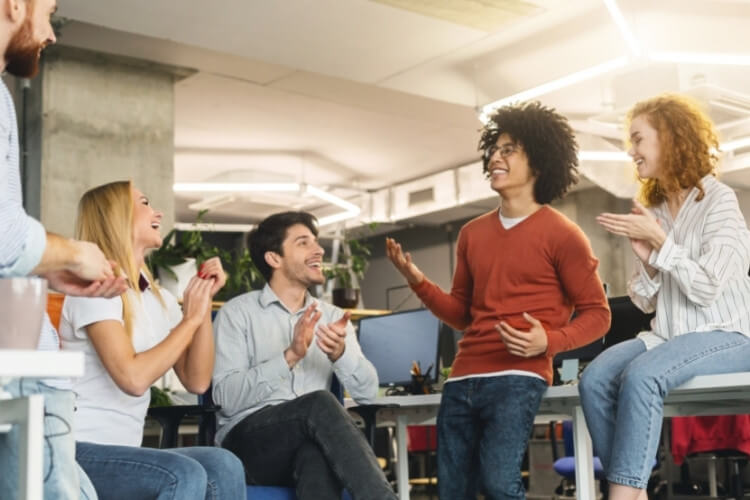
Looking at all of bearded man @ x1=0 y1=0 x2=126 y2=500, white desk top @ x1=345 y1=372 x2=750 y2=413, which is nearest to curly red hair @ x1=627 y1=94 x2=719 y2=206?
white desk top @ x1=345 y1=372 x2=750 y2=413

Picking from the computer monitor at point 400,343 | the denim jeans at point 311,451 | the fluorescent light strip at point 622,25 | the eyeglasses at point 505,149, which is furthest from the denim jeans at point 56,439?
the fluorescent light strip at point 622,25

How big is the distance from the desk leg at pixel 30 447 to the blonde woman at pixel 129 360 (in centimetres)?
98

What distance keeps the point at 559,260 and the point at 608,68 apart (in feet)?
11.3

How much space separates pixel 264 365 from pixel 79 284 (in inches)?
57.4

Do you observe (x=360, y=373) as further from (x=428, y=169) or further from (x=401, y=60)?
(x=428, y=169)

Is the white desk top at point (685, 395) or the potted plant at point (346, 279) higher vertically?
the potted plant at point (346, 279)

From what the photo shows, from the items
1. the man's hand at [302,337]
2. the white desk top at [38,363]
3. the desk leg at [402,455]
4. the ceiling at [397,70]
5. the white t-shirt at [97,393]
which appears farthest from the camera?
the ceiling at [397,70]

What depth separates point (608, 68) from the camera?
588 centimetres

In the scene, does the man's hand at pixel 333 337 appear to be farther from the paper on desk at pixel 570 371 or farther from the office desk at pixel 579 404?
the paper on desk at pixel 570 371

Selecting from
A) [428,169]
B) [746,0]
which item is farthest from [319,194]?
[746,0]

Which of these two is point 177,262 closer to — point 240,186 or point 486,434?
point 486,434

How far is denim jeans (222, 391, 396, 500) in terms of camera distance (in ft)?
8.46

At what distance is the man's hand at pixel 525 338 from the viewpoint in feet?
8.49

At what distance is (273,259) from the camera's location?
3268mm
